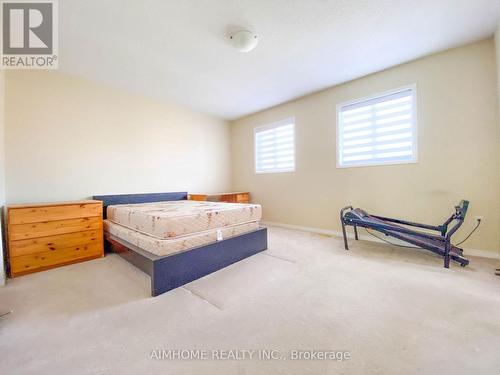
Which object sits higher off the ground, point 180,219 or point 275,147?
point 275,147

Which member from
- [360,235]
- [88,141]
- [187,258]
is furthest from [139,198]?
[360,235]

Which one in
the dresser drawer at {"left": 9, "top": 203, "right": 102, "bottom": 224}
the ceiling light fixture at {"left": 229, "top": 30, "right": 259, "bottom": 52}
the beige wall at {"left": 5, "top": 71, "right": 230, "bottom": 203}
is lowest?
the dresser drawer at {"left": 9, "top": 203, "right": 102, "bottom": 224}

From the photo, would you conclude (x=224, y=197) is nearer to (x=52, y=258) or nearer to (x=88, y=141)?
(x=88, y=141)

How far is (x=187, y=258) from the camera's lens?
1.86 meters

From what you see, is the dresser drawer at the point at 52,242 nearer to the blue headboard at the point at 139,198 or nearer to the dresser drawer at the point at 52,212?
the dresser drawer at the point at 52,212

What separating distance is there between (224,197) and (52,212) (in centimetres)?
273

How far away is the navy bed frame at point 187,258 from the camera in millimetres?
1693

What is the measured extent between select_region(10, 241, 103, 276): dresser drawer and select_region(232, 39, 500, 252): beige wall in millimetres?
3434

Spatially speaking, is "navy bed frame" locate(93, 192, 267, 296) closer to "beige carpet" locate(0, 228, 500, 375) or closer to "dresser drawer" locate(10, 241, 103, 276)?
"beige carpet" locate(0, 228, 500, 375)

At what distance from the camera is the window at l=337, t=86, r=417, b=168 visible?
111 inches

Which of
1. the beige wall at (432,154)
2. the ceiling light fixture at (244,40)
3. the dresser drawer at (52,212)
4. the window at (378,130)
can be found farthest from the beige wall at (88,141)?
the window at (378,130)

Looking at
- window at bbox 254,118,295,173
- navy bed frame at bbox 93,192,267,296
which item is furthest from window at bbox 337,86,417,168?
navy bed frame at bbox 93,192,267,296

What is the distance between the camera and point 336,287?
1.76m

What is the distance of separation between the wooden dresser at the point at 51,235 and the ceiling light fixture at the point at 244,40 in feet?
8.71
